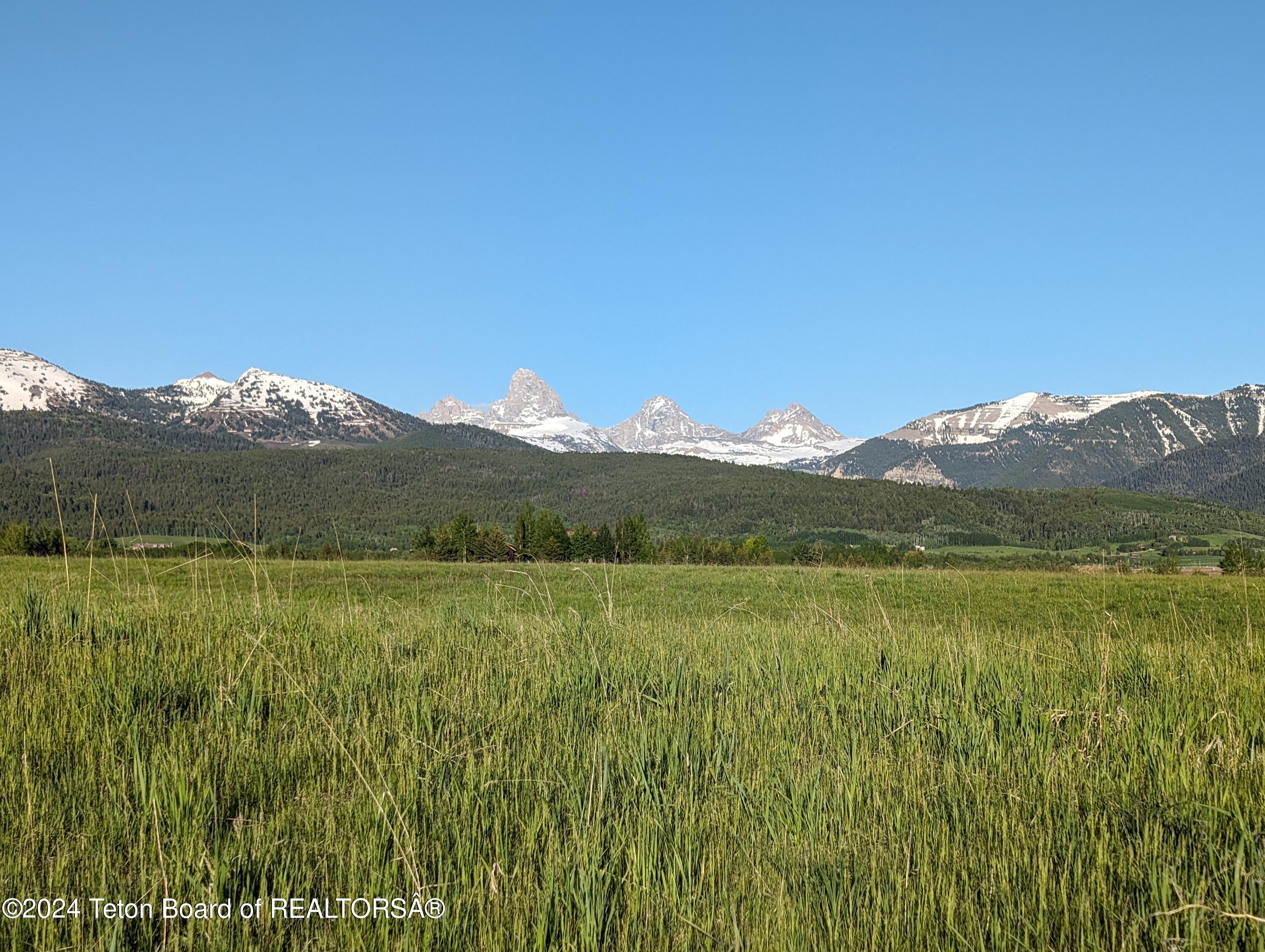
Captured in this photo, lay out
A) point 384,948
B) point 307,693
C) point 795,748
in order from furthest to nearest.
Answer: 1. point 307,693
2. point 795,748
3. point 384,948

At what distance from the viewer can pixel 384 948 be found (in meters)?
2.13

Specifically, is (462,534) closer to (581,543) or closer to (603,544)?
(581,543)

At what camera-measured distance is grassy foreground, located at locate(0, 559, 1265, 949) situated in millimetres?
2293

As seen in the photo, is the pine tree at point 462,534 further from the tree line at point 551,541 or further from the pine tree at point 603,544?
the pine tree at point 603,544

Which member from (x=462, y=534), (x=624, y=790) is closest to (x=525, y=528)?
(x=462, y=534)

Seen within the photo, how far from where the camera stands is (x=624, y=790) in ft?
10.4

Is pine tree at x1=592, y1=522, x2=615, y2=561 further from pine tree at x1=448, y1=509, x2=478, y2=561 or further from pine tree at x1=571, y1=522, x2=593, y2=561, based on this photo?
pine tree at x1=448, y1=509, x2=478, y2=561

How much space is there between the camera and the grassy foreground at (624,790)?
7.52 feet

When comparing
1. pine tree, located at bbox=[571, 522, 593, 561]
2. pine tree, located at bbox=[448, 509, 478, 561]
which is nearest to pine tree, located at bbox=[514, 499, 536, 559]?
pine tree, located at bbox=[448, 509, 478, 561]

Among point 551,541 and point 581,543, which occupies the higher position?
point 551,541

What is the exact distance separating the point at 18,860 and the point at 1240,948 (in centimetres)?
371

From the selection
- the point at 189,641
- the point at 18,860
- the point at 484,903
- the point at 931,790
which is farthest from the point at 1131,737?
the point at 189,641

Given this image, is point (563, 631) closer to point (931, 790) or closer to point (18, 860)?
point (931, 790)

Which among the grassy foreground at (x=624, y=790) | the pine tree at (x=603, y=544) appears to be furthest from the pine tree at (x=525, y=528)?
the grassy foreground at (x=624, y=790)
